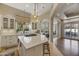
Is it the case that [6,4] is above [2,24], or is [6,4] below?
above

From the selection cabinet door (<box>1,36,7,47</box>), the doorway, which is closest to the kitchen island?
cabinet door (<box>1,36,7,47</box>)

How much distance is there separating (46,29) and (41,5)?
50cm

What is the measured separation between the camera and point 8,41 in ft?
7.10

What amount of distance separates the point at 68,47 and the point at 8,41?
3.98 feet

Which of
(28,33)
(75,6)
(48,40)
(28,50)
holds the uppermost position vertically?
(75,6)

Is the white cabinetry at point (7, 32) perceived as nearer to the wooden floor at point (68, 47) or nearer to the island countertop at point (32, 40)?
the island countertop at point (32, 40)

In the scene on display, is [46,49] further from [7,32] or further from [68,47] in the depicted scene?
[7,32]

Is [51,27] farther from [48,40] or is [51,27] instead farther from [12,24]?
[12,24]

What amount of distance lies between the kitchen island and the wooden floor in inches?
12.4

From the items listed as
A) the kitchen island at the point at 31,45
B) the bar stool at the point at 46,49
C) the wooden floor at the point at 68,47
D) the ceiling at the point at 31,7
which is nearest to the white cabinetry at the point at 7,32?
the kitchen island at the point at 31,45

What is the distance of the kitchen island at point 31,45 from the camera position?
220 cm

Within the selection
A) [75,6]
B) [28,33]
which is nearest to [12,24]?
[28,33]

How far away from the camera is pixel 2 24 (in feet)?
7.16

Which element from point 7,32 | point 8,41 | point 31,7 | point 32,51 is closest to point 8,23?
point 7,32
